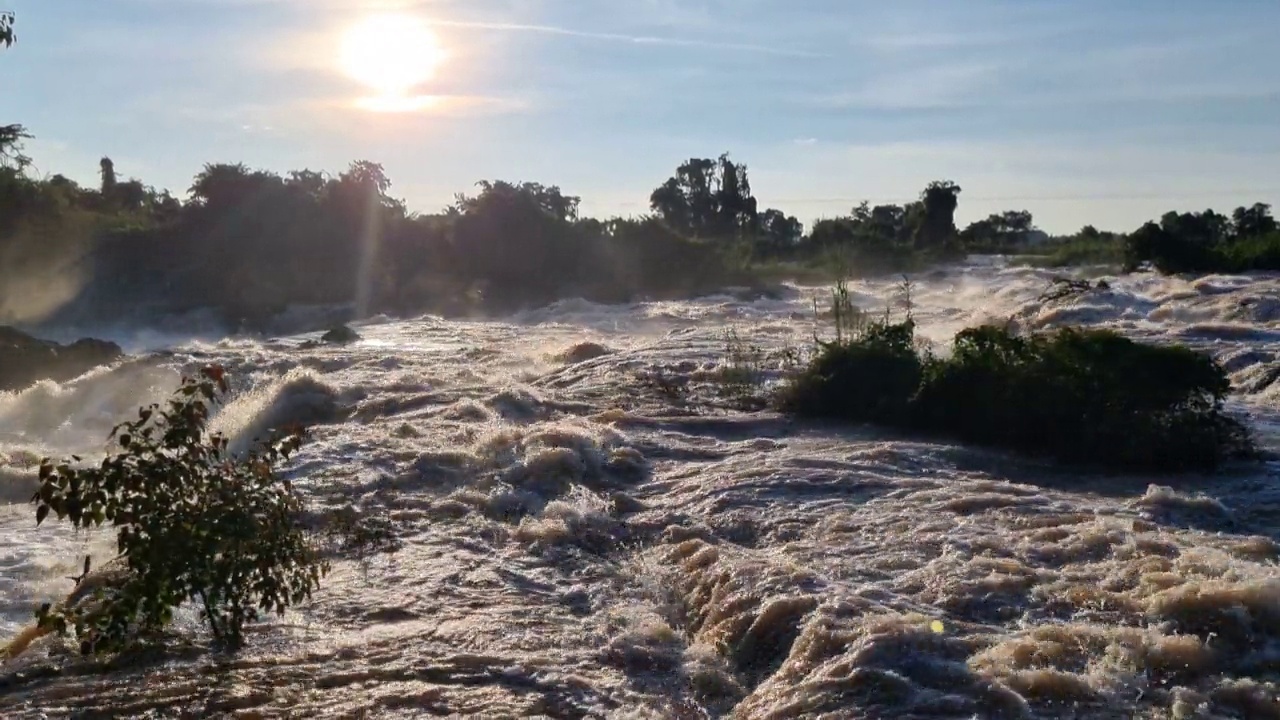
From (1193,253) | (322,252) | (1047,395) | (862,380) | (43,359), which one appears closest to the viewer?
(1047,395)

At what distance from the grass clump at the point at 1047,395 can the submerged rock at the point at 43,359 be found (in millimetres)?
11645

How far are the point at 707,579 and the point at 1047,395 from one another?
518 cm

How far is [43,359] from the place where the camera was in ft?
62.4

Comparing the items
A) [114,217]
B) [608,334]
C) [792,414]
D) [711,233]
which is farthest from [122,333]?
[711,233]

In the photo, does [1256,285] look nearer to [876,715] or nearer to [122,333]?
[876,715]

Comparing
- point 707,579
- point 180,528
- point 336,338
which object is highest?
point 336,338

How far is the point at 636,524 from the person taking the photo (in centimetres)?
902

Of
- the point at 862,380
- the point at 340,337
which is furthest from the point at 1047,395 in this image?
the point at 340,337

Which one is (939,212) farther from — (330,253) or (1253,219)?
(330,253)

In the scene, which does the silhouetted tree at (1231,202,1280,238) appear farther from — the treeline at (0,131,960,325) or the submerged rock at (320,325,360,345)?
the submerged rock at (320,325,360,345)

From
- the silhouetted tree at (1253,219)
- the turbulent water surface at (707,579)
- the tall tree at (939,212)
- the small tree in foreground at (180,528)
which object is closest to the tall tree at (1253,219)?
the silhouetted tree at (1253,219)

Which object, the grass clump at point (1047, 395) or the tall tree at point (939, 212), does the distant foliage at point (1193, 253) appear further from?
the tall tree at point (939, 212)

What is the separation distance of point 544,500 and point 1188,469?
5.44 m

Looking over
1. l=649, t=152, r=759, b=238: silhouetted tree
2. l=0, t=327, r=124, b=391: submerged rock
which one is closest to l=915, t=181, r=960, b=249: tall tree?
l=649, t=152, r=759, b=238: silhouetted tree
